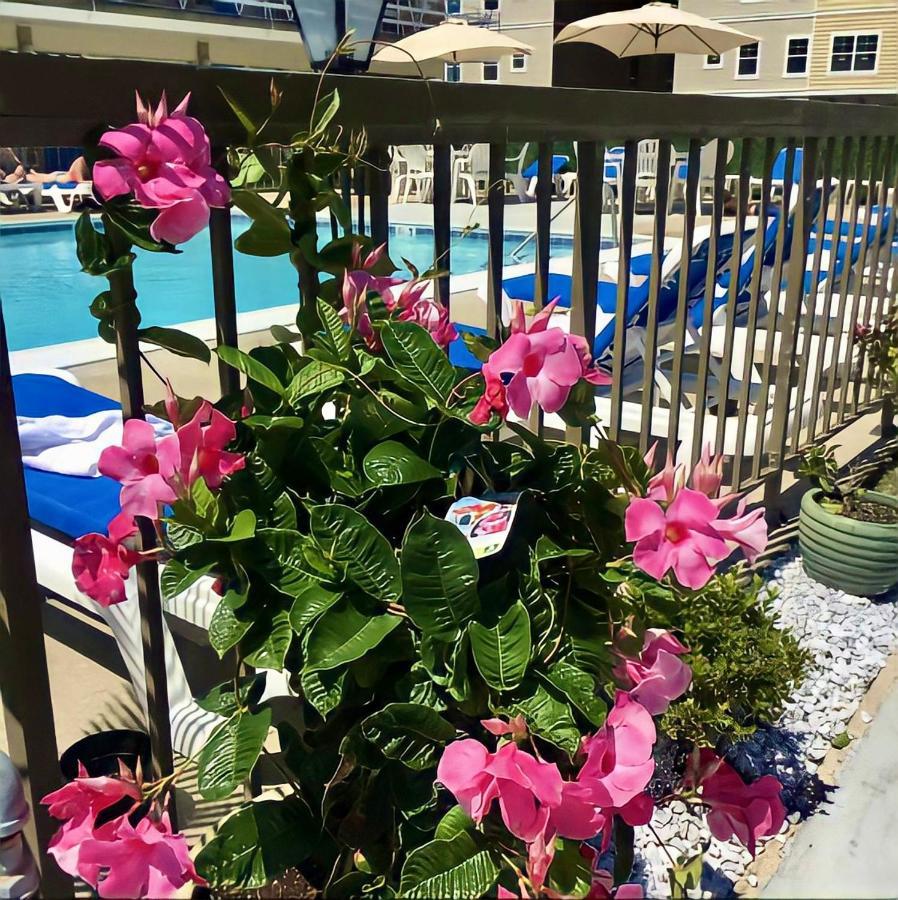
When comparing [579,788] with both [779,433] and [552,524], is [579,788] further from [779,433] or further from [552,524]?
[779,433]

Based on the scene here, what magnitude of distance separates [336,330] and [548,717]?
0.68 m

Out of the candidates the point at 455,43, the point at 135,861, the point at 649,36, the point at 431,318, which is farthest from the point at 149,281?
the point at 135,861

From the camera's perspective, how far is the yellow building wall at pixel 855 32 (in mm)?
30406

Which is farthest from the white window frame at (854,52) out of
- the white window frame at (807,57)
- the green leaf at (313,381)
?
the green leaf at (313,381)

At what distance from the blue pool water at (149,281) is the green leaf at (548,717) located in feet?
28.9

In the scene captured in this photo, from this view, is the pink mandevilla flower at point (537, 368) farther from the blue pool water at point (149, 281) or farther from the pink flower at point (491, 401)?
the blue pool water at point (149, 281)

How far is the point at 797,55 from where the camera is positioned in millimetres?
32500

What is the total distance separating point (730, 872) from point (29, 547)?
171 centimetres

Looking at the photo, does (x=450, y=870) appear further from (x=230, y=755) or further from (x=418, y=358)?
(x=418, y=358)

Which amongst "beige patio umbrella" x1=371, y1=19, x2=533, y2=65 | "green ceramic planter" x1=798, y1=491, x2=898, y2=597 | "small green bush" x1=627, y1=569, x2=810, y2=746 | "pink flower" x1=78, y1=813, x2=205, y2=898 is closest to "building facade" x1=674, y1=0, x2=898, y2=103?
"beige patio umbrella" x1=371, y1=19, x2=533, y2=65

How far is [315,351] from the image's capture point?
1468mm

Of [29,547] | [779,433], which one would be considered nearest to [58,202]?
[779,433]

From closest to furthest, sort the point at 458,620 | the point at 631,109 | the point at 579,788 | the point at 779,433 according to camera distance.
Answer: the point at 579,788, the point at 458,620, the point at 631,109, the point at 779,433

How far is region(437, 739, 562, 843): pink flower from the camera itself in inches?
42.6
